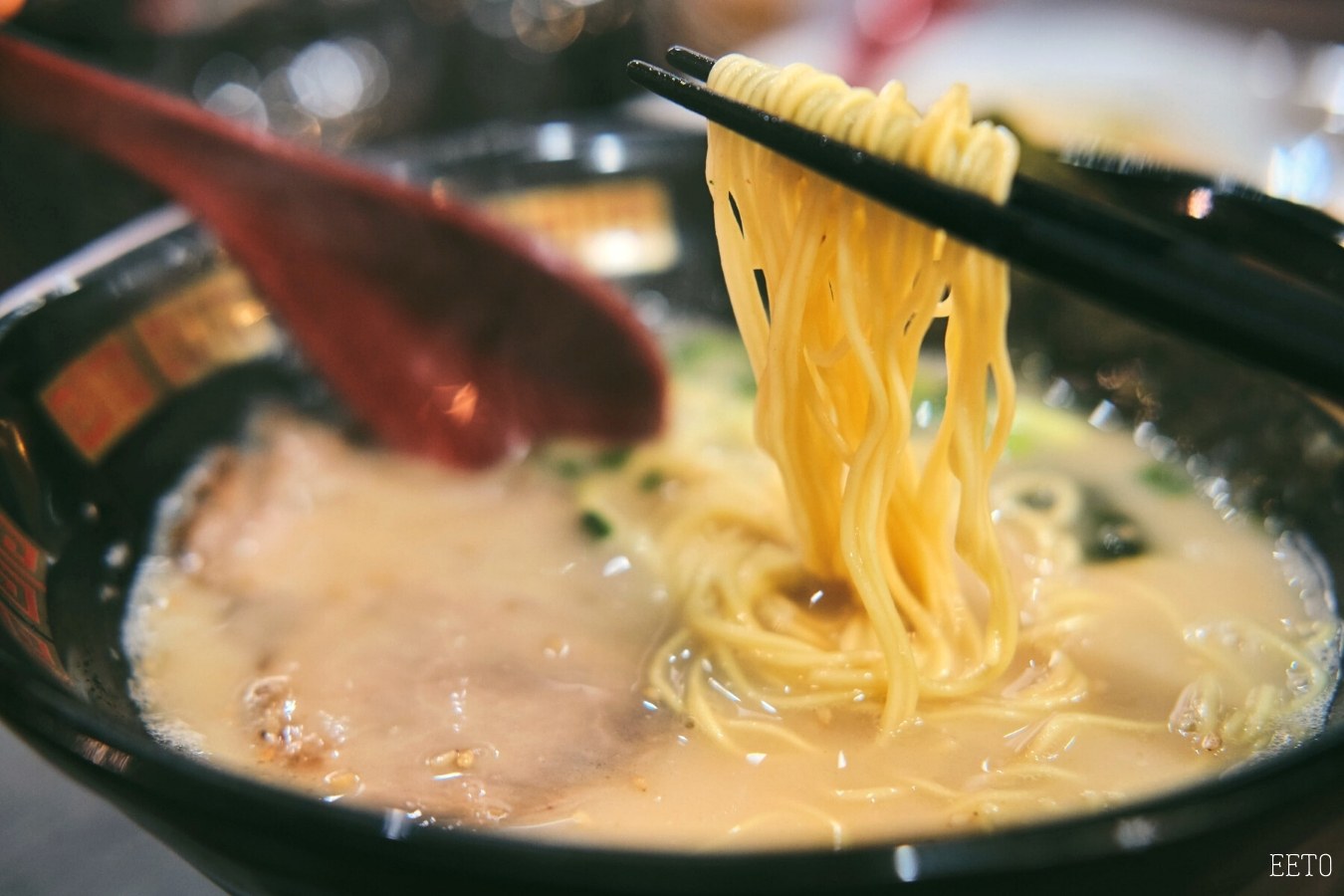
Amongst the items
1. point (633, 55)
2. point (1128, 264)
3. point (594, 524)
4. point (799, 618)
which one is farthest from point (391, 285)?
point (633, 55)

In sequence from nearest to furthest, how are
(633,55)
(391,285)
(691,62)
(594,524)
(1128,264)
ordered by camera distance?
(1128,264), (691,62), (594,524), (391,285), (633,55)

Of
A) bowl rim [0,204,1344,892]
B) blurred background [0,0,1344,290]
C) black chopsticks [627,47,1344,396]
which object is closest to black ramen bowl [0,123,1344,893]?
bowl rim [0,204,1344,892]

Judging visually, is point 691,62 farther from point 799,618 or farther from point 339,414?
point 339,414

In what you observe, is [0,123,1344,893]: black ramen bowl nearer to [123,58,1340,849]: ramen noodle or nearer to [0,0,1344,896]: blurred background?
[123,58,1340,849]: ramen noodle

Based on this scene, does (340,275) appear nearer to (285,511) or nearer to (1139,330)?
(285,511)

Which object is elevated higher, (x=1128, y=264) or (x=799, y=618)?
(x=1128, y=264)

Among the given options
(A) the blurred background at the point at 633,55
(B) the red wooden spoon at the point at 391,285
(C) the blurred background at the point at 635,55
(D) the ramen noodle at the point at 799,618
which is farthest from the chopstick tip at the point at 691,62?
(A) the blurred background at the point at 633,55

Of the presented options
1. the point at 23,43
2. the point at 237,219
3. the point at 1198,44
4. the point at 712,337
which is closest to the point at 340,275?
the point at 237,219
